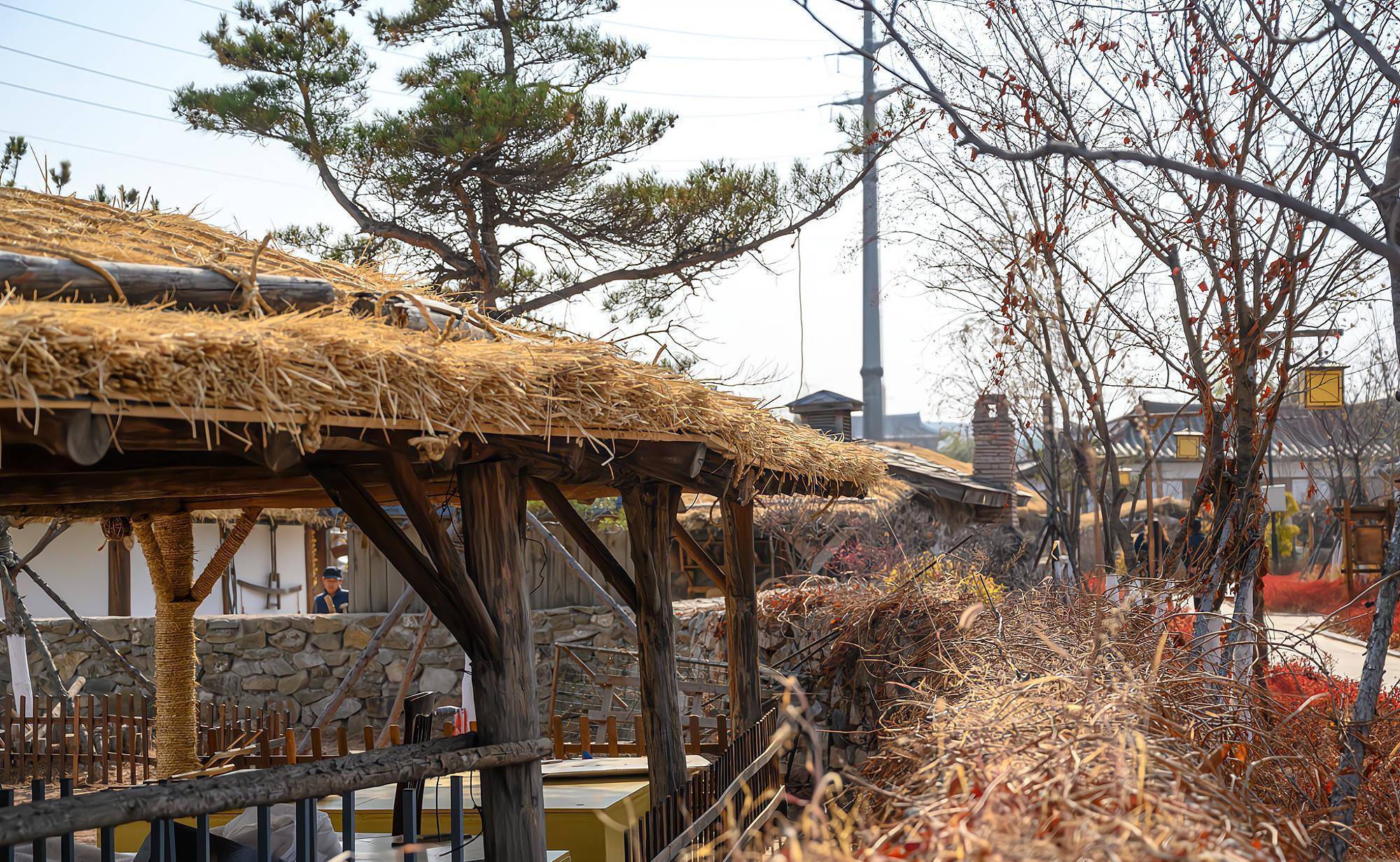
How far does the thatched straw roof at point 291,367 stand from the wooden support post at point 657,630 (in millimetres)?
650

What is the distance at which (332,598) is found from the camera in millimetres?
14562

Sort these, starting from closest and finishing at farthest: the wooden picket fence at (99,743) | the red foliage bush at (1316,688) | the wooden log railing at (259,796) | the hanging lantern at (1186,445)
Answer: the wooden log railing at (259,796)
the red foliage bush at (1316,688)
the wooden picket fence at (99,743)
the hanging lantern at (1186,445)

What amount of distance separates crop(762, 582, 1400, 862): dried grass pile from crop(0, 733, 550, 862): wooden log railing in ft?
4.87

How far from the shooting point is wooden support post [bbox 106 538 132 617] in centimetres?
1650

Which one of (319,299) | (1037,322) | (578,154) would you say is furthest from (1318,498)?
(319,299)

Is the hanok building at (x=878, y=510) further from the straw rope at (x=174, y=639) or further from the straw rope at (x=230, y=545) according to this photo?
the straw rope at (x=174, y=639)

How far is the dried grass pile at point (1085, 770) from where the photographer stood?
1714 mm

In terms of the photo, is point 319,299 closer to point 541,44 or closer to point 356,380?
point 356,380

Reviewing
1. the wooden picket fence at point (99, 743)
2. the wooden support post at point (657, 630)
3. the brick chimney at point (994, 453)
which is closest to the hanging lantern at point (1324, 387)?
the wooden support post at point (657, 630)

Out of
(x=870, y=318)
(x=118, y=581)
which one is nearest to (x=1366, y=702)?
(x=118, y=581)

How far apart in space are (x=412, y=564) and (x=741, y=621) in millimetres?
3223

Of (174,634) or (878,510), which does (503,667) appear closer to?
(174,634)

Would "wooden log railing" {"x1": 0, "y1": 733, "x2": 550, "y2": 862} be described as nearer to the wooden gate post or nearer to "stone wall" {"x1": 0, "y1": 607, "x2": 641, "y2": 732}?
the wooden gate post

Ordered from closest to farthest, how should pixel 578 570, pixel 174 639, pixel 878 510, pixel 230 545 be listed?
pixel 174 639 → pixel 230 545 → pixel 578 570 → pixel 878 510
